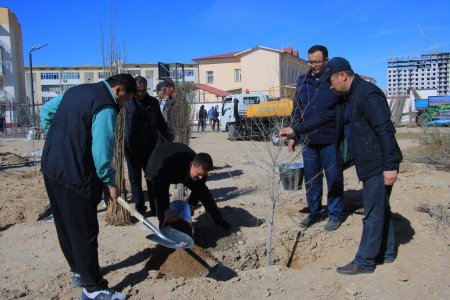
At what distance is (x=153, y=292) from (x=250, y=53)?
41030 millimetres

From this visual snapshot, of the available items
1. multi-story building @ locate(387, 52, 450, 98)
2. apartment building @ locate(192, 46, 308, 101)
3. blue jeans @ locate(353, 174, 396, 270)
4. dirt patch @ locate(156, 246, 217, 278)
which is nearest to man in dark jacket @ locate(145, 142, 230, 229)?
dirt patch @ locate(156, 246, 217, 278)

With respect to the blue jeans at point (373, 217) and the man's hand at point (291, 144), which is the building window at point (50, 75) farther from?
the blue jeans at point (373, 217)

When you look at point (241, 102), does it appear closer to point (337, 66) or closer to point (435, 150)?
point (435, 150)

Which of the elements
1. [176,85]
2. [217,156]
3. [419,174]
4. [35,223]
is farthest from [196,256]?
[217,156]

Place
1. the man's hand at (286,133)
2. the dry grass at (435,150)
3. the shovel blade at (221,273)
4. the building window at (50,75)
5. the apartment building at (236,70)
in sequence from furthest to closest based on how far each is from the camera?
A: the building window at (50,75)
the apartment building at (236,70)
the dry grass at (435,150)
the man's hand at (286,133)
the shovel blade at (221,273)

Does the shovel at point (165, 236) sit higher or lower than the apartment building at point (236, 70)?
lower

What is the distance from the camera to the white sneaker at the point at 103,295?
2.82 m

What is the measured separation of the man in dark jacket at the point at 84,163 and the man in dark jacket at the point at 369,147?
5.30 feet

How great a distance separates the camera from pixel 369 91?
2.97 meters

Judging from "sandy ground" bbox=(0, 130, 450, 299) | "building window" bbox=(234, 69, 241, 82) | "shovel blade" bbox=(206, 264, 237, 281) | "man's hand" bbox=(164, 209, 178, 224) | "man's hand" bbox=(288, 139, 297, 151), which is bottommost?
"shovel blade" bbox=(206, 264, 237, 281)

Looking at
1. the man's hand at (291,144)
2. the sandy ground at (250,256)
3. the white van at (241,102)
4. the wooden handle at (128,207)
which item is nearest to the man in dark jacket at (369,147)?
the sandy ground at (250,256)

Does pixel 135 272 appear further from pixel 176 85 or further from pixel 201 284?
pixel 176 85

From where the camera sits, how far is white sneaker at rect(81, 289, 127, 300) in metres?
2.82

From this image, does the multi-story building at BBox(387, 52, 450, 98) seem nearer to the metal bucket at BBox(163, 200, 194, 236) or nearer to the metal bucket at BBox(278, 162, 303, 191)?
the metal bucket at BBox(278, 162, 303, 191)
